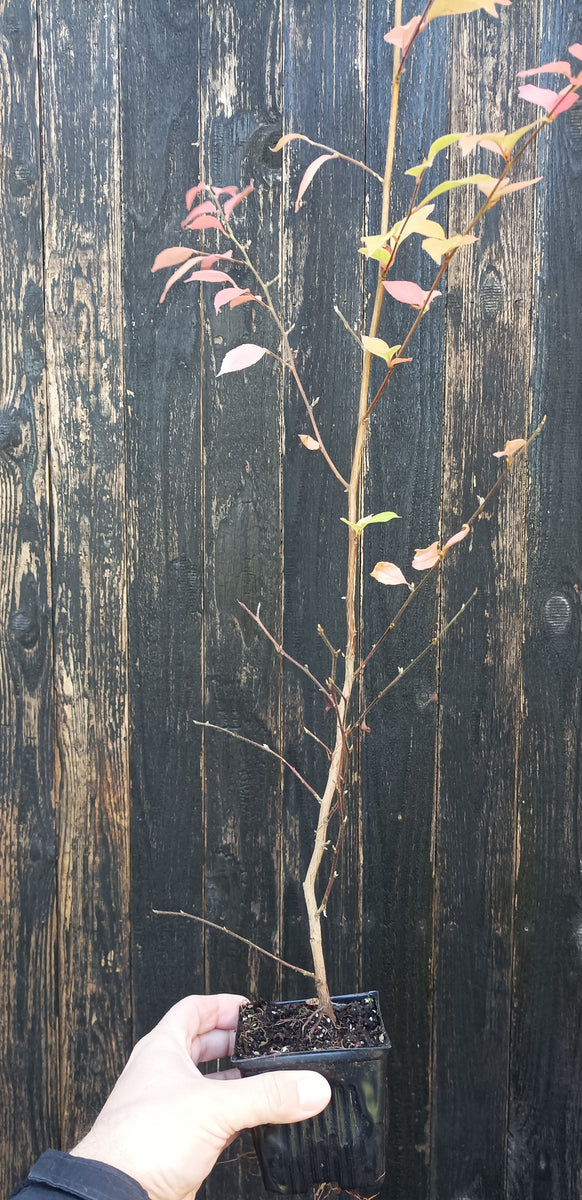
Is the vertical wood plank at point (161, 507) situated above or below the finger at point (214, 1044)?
→ above

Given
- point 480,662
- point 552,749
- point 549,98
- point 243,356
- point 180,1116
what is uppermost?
point 549,98

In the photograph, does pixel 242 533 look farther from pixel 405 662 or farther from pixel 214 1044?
pixel 214 1044

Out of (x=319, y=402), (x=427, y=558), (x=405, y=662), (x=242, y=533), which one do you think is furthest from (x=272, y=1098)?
(x=319, y=402)

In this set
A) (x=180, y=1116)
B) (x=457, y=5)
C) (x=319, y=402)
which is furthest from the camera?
(x=319, y=402)

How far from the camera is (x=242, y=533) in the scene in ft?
4.28

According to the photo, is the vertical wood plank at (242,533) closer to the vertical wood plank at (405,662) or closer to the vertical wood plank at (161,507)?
the vertical wood plank at (161,507)

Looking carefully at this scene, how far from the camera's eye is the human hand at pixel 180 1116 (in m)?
0.78

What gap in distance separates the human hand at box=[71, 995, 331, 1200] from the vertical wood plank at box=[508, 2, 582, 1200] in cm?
63

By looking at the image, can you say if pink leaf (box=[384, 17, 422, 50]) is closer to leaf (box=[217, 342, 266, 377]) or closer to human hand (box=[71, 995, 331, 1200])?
leaf (box=[217, 342, 266, 377])

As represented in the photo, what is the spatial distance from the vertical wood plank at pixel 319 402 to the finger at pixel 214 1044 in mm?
315

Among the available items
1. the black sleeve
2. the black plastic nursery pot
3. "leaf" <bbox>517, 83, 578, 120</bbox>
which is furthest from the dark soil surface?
"leaf" <bbox>517, 83, 578, 120</bbox>

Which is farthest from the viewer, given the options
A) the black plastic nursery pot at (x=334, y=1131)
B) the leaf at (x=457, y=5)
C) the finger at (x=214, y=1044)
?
the finger at (x=214, y=1044)

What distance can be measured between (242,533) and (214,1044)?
2.26ft

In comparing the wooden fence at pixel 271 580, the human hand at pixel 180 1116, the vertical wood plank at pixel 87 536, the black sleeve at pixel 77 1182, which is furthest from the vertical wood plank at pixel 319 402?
the black sleeve at pixel 77 1182
